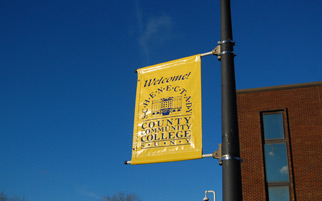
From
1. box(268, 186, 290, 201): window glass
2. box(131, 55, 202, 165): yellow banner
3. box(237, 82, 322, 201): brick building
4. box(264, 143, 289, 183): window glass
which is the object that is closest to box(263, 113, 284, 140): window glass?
box(237, 82, 322, 201): brick building

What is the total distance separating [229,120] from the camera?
4449 millimetres

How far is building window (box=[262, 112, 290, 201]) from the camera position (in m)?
15.8

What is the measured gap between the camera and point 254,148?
A: 16.7 meters

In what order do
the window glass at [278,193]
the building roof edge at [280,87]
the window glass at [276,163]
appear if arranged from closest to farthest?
the window glass at [278,193] → the window glass at [276,163] → the building roof edge at [280,87]

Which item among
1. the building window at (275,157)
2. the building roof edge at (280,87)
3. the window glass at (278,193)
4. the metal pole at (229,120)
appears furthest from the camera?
the building roof edge at (280,87)

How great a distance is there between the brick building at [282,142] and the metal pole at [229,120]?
12166 millimetres

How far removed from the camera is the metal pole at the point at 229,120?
4.11 meters

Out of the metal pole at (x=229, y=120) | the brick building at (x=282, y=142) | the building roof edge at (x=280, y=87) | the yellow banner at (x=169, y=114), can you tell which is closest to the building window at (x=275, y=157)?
the brick building at (x=282, y=142)

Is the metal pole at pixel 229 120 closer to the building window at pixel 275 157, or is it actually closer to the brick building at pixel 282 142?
the brick building at pixel 282 142

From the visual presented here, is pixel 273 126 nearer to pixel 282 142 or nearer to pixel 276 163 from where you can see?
pixel 282 142

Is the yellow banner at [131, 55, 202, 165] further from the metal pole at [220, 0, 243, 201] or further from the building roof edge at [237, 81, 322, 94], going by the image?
the building roof edge at [237, 81, 322, 94]

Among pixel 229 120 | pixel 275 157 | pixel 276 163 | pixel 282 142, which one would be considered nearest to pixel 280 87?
pixel 282 142

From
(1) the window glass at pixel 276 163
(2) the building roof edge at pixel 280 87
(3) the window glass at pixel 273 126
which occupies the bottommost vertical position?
(1) the window glass at pixel 276 163

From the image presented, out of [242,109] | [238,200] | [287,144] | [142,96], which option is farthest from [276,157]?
[238,200]
